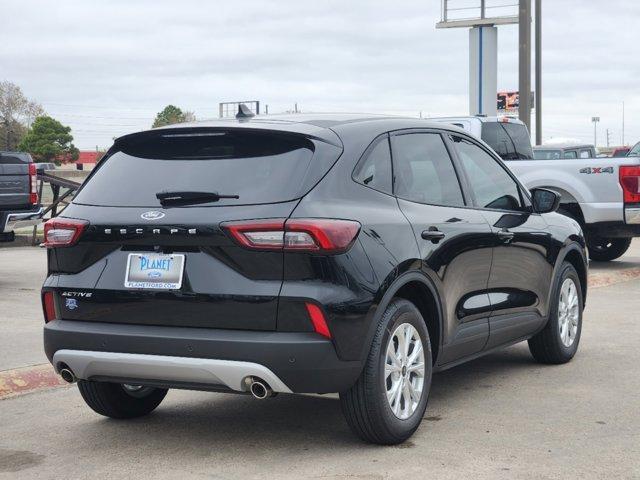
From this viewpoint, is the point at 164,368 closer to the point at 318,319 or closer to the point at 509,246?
the point at 318,319

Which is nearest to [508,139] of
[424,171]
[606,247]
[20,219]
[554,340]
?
[606,247]

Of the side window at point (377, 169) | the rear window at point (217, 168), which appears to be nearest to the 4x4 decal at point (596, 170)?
the side window at point (377, 169)

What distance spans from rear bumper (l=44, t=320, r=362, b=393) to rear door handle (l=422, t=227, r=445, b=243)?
1.00 metres

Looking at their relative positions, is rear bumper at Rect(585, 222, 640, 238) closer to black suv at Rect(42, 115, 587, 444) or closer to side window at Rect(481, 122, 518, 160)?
side window at Rect(481, 122, 518, 160)

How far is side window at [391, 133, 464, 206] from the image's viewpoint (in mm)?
5996

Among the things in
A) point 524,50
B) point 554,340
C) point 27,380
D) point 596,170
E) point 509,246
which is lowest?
point 27,380

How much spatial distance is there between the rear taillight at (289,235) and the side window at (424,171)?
869 mm

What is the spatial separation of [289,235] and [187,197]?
1.94 feet

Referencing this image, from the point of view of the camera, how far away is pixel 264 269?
509cm

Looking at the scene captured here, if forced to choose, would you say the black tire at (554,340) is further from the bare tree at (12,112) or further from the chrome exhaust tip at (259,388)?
the bare tree at (12,112)

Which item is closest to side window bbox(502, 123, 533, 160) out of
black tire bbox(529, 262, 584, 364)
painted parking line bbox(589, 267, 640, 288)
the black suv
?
painted parking line bbox(589, 267, 640, 288)

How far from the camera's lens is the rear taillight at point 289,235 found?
199 inches

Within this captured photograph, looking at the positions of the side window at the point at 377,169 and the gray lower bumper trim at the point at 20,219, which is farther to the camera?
the gray lower bumper trim at the point at 20,219

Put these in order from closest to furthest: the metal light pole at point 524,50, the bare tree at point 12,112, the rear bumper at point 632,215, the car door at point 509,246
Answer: the car door at point 509,246 < the rear bumper at point 632,215 < the metal light pole at point 524,50 < the bare tree at point 12,112
